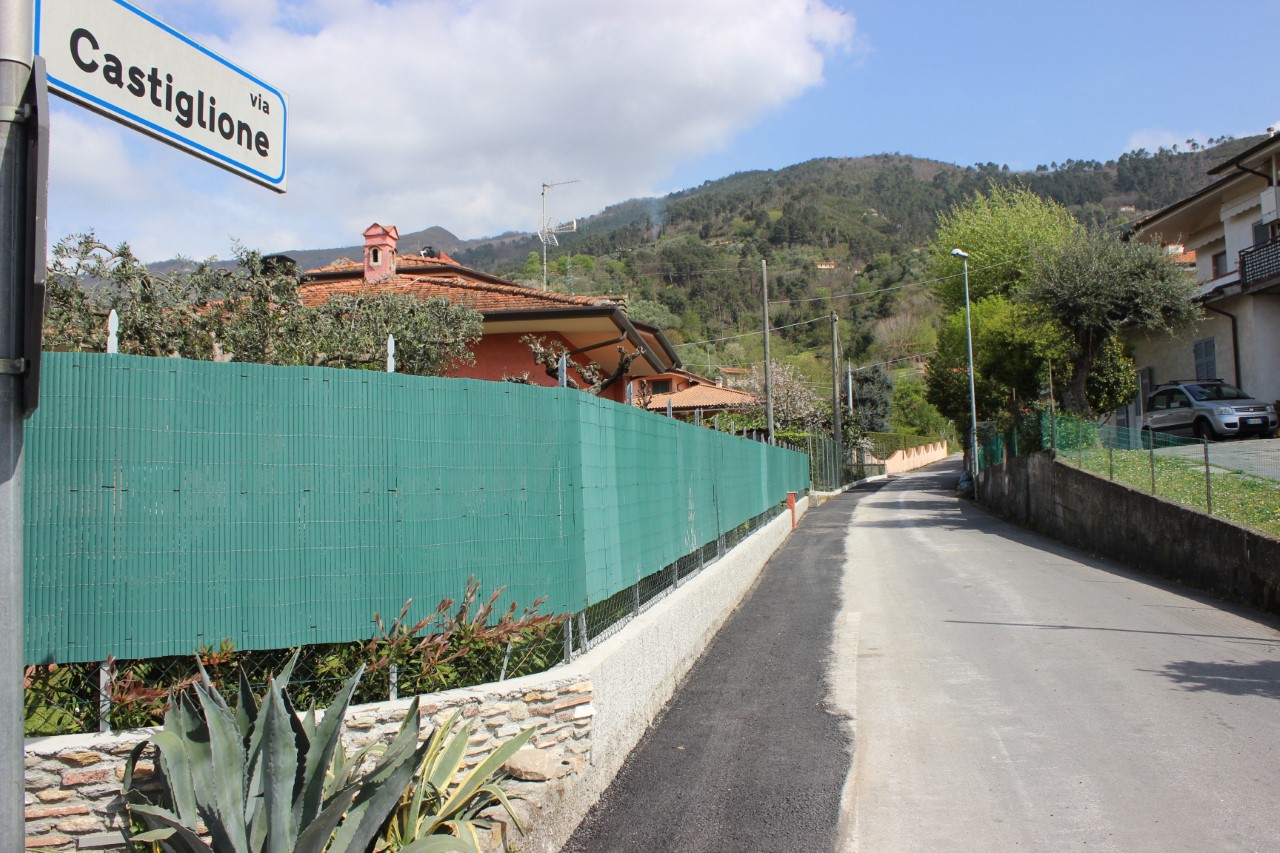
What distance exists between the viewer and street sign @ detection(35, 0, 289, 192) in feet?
8.55

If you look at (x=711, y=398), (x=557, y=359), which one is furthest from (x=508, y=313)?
(x=711, y=398)

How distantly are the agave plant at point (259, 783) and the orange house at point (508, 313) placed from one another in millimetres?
8585

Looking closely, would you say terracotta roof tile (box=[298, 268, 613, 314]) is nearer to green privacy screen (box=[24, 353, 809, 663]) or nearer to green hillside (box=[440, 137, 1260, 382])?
green privacy screen (box=[24, 353, 809, 663])

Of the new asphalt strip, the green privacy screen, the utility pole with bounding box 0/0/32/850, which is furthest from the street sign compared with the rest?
the new asphalt strip

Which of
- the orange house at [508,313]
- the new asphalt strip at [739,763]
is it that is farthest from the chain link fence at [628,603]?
the orange house at [508,313]

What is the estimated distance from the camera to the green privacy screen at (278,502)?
3988mm

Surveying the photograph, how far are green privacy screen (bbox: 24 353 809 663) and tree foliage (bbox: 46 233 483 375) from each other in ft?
14.5

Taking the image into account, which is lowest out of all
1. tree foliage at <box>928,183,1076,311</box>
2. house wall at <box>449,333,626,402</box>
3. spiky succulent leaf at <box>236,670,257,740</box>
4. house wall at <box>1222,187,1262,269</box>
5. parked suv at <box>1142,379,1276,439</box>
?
spiky succulent leaf at <box>236,670,257,740</box>

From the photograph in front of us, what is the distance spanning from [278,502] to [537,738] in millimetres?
1821

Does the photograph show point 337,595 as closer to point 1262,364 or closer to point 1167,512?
point 1167,512

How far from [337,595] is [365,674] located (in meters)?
0.42

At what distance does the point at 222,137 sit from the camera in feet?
10.1

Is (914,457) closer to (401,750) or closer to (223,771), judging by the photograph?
A: (401,750)

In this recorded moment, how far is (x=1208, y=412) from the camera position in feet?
75.2
